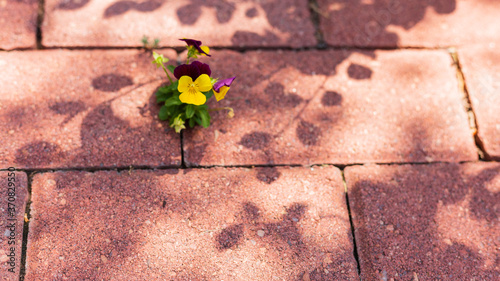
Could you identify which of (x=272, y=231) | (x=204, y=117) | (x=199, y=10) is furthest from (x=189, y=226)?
(x=199, y=10)

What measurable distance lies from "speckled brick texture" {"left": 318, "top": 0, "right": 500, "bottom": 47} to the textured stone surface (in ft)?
0.66

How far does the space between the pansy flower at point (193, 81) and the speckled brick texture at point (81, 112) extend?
1.48ft

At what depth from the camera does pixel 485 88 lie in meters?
2.72

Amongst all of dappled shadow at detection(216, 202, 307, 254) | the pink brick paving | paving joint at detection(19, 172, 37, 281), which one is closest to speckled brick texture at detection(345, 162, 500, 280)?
the pink brick paving

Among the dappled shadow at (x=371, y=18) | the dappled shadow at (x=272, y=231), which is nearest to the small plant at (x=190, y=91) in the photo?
the dappled shadow at (x=272, y=231)

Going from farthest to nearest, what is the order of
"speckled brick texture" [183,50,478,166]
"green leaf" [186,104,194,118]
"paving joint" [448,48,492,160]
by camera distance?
1. "paving joint" [448,48,492,160]
2. "speckled brick texture" [183,50,478,166]
3. "green leaf" [186,104,194,118]

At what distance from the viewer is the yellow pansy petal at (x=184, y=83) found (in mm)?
1972

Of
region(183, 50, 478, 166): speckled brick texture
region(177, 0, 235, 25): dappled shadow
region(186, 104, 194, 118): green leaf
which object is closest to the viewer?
region(186, 104, 194, 118): green leaf

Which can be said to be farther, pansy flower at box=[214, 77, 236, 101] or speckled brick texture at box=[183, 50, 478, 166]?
speckled brick texture at box=[183, 50, 478, 166]

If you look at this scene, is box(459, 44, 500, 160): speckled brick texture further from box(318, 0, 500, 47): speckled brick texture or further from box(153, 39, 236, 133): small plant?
box(153, 39, 236, 133): small plant

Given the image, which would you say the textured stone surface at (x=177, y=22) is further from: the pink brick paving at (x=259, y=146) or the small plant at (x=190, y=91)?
the small plant at (x=190, y=91)

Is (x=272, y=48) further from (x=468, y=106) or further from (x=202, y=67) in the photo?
(x=468, y=106)

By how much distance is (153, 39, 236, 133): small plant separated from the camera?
1973 millimetres

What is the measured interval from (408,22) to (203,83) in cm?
174
